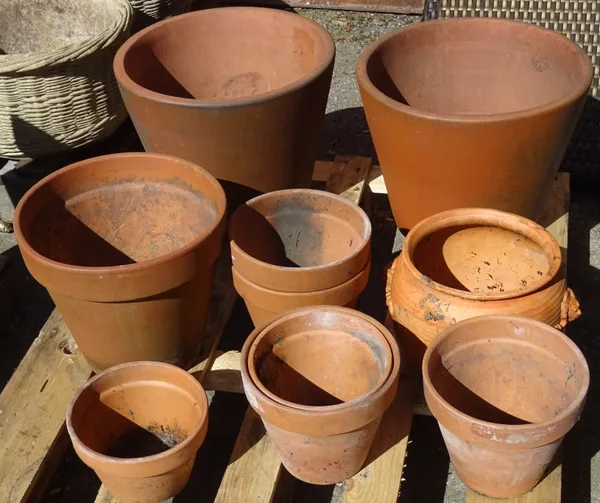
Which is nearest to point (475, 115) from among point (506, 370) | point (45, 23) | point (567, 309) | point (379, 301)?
point (567, 309)

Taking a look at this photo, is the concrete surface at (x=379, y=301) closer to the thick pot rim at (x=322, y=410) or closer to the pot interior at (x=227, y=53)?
the thick pot rim at (x=322, y=410)

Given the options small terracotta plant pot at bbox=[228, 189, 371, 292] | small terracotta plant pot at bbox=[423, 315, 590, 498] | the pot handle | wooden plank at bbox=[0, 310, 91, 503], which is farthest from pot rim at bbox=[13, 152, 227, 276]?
the pot handle

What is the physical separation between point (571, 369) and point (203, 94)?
144cm

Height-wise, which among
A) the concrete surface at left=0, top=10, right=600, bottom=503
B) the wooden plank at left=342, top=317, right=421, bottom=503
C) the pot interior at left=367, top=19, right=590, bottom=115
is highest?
the pot interior at left=367, top=19, right=590, bottom=115

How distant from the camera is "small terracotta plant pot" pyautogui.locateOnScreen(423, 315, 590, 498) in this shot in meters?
1.48

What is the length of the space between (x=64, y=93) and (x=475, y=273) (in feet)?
5.09

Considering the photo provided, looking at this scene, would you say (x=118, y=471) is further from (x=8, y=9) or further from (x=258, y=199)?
(x=8, y=9)

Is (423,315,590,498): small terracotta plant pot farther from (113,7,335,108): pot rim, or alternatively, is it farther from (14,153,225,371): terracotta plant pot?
(113,7,335,108): pot rim

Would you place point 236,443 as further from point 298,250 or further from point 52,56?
point 52,56

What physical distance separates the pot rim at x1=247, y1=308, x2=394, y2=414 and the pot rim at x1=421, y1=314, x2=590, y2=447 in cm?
8

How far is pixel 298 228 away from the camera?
206 centimetres

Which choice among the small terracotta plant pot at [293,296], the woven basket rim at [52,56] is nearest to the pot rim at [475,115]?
the small terracotta plant pot at [293,296]

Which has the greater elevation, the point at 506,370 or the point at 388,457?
the point at 506,370

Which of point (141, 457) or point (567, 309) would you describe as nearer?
point (141, 457)
